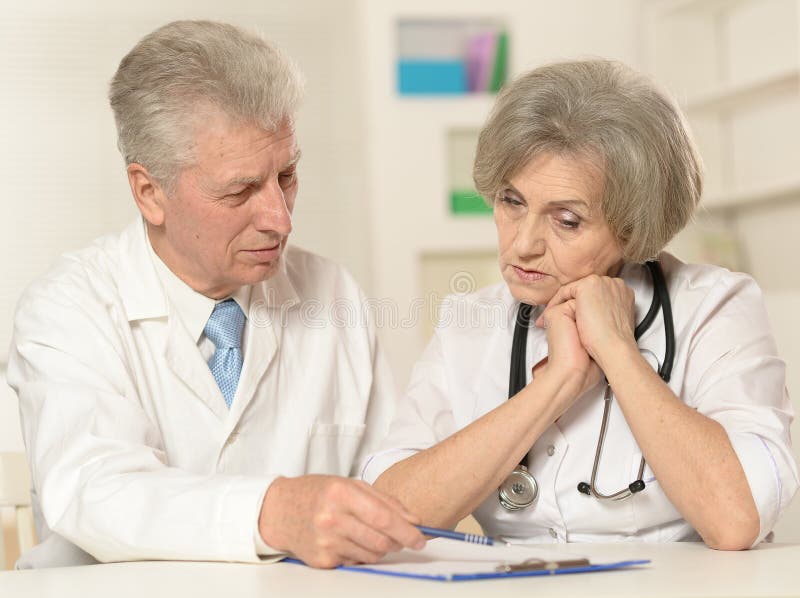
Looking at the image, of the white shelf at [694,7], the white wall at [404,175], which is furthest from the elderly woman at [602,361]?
the white shelf at [694,7]

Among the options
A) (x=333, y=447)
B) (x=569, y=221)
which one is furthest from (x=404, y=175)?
(x=569, y=221)

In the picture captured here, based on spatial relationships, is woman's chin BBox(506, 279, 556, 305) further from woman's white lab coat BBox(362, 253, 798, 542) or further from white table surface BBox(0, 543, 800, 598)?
white table surface BBox(0, 543, 800, 598)

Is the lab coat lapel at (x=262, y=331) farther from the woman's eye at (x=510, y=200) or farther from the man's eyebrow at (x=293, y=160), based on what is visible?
the woman's eye at (x=510, y=200)

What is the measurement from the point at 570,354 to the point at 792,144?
2.73 meters

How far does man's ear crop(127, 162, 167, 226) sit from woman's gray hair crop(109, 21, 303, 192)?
0.02 m

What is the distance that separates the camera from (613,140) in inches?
61.7

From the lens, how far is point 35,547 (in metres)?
1.75

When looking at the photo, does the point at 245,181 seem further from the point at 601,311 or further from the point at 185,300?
the point at 601,311

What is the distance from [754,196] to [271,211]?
2.67m

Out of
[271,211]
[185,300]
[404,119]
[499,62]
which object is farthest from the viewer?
[499,62]

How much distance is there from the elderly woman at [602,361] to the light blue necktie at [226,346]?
1.03 feet

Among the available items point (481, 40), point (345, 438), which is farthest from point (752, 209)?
point (345, 438)

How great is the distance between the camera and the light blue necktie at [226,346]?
1840mm

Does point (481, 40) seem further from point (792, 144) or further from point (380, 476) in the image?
point (380, 476)
